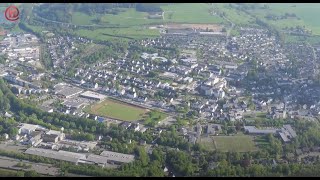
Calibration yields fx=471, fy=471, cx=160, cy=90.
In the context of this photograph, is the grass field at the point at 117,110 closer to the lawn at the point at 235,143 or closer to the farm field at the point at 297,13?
the lawn at the point at 235,143

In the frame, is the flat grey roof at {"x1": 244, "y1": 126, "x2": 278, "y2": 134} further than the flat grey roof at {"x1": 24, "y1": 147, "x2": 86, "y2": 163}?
Yes

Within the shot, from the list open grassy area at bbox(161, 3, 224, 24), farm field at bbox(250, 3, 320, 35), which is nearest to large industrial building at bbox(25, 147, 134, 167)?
open grassy area at bbox(161, 3, 224, 24)

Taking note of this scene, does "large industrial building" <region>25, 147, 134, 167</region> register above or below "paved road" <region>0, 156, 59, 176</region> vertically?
above

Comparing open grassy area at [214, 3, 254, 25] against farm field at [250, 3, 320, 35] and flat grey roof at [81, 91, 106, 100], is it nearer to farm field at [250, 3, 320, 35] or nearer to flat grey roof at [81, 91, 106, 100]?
farm field at [250, 3, 320, 35]

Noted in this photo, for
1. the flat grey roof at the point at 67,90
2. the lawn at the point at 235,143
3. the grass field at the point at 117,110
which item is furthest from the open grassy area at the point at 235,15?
the lawn at the point at 235,143

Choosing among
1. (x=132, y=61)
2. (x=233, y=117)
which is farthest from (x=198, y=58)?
(x=233, y=117)

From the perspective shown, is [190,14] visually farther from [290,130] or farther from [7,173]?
[7,173]
